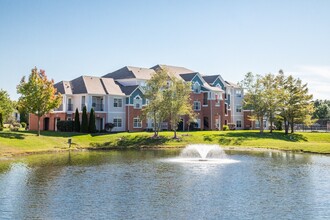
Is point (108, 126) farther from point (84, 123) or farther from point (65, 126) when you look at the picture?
point (65, 126)

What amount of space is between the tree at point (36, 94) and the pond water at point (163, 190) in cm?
2140

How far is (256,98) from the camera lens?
69.3 m

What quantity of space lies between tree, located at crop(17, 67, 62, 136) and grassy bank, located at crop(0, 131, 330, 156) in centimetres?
394

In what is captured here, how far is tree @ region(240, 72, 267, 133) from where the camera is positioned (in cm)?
6894

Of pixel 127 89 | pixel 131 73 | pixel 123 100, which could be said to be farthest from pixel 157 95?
pixel 131 73

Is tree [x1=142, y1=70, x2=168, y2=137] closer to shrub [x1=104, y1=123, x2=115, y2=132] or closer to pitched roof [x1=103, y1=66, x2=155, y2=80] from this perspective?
shrub [x1=104, y1=123, x2=115, y2=132]

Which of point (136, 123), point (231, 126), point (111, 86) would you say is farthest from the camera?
point (231, 126)

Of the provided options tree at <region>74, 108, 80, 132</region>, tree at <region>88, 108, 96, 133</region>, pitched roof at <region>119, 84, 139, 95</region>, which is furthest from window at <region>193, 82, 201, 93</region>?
tree at <region>74, 108, 80, 132</region>

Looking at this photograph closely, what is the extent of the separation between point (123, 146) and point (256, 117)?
26.6 meters

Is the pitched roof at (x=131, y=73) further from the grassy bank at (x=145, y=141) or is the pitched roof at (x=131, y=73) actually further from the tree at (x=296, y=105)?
the tree at (x=296, y=105)

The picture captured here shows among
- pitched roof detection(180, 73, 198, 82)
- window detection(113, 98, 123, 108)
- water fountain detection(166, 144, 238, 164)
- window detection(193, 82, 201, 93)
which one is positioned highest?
pitched roof detection(180, 73, 198, 82)

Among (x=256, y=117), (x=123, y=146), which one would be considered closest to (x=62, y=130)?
(x=123, y=146)

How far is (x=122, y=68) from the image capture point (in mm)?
79625

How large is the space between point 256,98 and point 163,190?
48.6m
